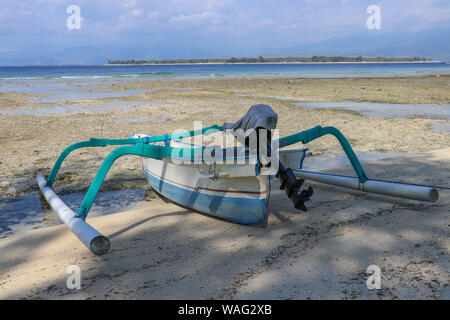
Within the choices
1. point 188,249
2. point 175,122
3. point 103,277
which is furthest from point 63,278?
point 175,122

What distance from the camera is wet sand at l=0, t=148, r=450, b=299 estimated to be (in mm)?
2715

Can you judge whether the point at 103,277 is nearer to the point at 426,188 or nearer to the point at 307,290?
the point at 307,290

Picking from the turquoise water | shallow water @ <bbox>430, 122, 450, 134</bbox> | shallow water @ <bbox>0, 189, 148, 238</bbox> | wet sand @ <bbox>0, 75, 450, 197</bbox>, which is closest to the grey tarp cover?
shallow water @ <bbox>0, 189, 148, 238</bbox>

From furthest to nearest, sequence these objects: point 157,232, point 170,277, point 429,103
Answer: point 429,103
point 157,232
point 170,277

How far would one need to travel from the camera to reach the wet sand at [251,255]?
2715 mm

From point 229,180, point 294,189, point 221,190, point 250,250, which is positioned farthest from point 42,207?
point 294,189

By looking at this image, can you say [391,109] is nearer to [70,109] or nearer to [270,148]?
[270,148]

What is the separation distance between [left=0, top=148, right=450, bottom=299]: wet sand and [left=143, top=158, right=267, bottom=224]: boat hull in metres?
0.15

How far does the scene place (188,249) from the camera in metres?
3.40

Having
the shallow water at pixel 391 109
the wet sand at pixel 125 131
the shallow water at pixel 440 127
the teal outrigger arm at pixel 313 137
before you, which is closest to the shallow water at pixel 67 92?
the wet sand at pixel 125 131

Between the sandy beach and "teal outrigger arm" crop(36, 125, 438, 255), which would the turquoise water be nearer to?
"teal outrigger arm" crop(36, 125, 438, 255)
